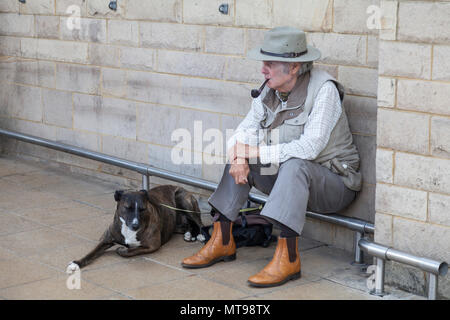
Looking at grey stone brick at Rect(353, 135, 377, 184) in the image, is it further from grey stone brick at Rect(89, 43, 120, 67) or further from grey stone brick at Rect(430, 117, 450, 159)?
grey stone brick at Rect(89, 43, 120, 67)

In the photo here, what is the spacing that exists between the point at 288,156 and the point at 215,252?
2.53 ft

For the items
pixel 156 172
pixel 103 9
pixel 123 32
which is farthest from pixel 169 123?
pixel 103 9

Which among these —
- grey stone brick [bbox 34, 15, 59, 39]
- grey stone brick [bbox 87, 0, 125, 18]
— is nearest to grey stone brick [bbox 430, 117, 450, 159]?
grey stone brick [bbox 87, 0, 125, 18]

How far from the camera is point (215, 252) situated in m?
4.78

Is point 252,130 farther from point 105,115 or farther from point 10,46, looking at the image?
point 10,46

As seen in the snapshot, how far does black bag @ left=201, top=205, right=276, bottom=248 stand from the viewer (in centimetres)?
512

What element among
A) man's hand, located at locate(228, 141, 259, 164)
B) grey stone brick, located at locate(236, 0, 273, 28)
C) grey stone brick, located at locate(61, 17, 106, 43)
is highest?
grey stone brick, located at locate(236, 0, 273, 28)

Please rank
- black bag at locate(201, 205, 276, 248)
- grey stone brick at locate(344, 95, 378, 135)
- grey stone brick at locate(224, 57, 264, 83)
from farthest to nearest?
grey stone brick at locate(224, 57, 264, 83)
black bag at locate(201, 205, 276, 248)
grey stone brick at locate(344, 95, 378, 135)

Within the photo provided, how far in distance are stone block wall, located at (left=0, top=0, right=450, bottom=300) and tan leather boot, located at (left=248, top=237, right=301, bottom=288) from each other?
0.54 m

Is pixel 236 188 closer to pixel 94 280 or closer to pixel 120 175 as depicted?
pixel 94 280

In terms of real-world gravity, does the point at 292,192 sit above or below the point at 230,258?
above

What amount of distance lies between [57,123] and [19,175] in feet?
2.03

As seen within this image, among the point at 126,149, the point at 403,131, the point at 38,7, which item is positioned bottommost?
the point at 126,149
